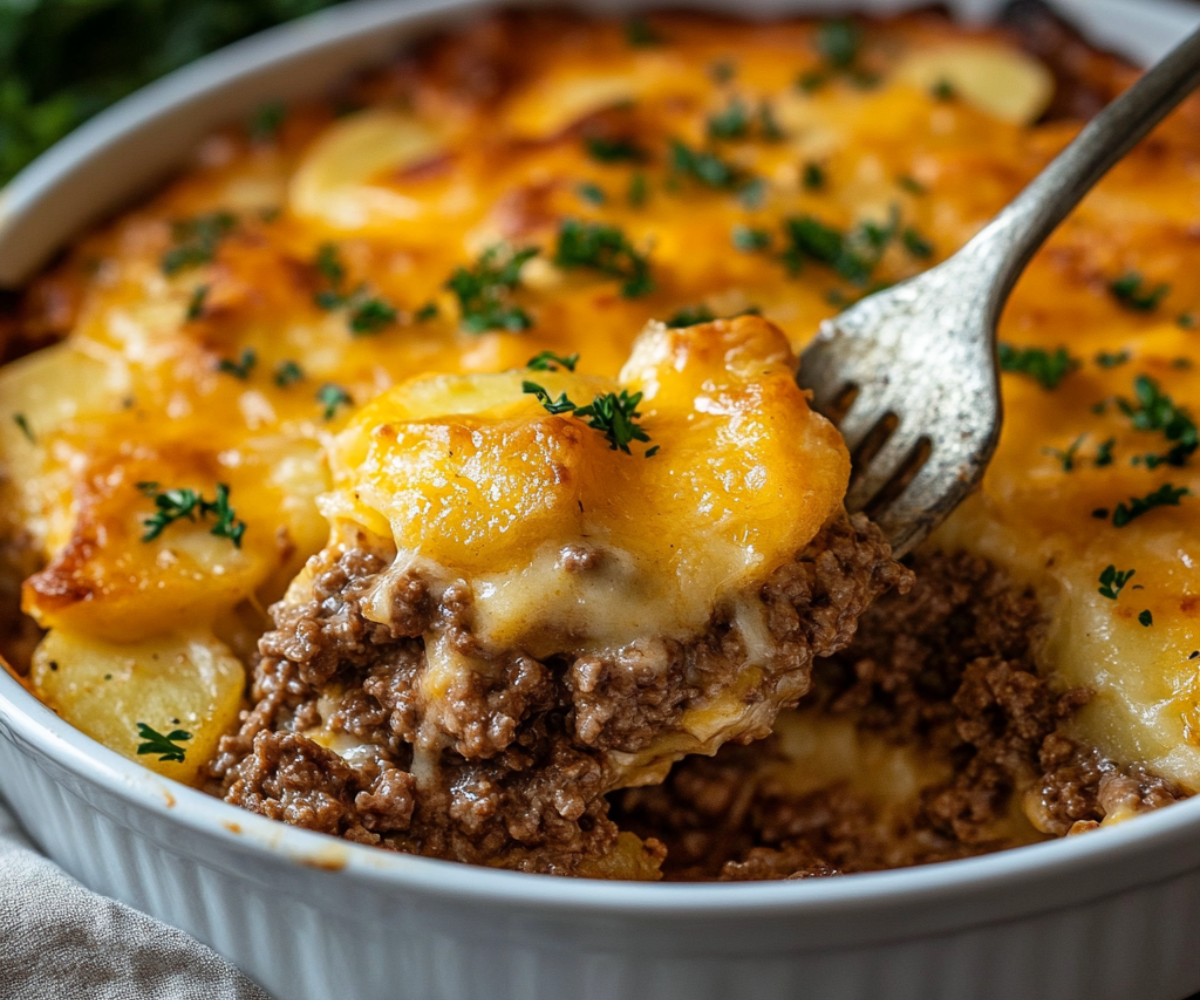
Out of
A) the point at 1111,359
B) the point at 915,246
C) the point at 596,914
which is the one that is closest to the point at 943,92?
the point at 915,246

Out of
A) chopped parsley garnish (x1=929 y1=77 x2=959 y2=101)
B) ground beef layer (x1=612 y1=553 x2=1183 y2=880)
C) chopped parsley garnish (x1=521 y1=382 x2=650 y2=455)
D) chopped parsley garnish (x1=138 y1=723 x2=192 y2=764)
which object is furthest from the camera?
chopped parsley garnish (x1=929 y1=77 x2=959 y2=101)

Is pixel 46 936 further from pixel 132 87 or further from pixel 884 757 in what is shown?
pixel 132 87

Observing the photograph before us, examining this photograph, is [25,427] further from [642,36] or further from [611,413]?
[642,36]

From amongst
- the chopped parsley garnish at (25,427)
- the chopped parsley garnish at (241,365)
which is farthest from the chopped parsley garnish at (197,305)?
the chopped parsley garnish at (25,427)

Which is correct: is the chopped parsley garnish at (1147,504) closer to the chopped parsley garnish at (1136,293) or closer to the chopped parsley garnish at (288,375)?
the chopped parsley garnish at (1136,293)

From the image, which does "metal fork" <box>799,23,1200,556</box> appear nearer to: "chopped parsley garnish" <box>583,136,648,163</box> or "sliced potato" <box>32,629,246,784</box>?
"chopped parsley garnish" <box>583,136,648,163</box>

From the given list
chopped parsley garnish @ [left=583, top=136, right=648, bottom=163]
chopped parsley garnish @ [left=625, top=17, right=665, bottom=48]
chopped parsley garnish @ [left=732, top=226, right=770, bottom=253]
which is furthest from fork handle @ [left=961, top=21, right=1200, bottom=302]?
chopped parsley garnish @ [left=625, top=17, right=665, bottom=48]

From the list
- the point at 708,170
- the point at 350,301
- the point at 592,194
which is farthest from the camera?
the point at 708,170
